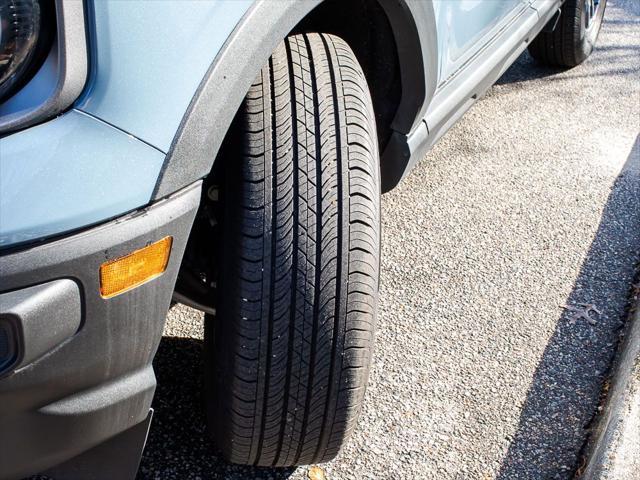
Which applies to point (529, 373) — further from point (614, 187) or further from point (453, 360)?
point (614, 187)

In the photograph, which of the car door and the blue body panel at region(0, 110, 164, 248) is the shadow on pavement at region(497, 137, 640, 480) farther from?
the blue body panel at region(0, 110, 164, 248)

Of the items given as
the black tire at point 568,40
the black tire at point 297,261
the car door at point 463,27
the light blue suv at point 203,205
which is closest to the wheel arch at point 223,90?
the light blue suv at point 203,205

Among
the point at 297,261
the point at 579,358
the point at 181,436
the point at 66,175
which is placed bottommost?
the point at 579,358

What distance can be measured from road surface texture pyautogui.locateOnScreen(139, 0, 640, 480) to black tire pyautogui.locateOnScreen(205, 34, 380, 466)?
32cm

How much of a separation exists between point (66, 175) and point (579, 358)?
176 centimetres

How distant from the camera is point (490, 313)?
102 inches

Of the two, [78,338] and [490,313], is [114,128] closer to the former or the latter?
[78,338]

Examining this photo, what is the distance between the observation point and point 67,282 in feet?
3.99

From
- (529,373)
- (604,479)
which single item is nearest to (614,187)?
(529,373)

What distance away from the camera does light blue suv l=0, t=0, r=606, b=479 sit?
1193mm

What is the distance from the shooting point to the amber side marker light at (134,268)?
4.14ft

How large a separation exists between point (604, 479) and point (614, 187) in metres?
1.82

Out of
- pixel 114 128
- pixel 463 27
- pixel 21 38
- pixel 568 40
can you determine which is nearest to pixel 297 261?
pixel 114 128

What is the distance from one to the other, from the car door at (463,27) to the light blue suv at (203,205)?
0.06ft
